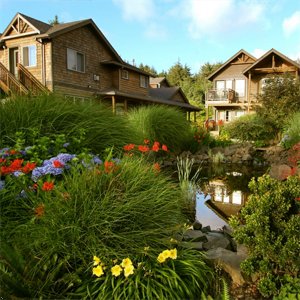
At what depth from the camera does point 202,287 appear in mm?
2244

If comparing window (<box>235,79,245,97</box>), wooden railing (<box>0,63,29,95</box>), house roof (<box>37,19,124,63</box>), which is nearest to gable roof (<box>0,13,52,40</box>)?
house roof (<box>37,19,124,63</box>)

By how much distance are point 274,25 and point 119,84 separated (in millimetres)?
15466

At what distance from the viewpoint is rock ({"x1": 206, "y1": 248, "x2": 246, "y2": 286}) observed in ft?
8.07

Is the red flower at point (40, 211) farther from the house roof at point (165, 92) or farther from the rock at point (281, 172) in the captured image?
the house roof at point (165, 92)

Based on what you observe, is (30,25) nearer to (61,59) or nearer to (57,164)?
(61,59)

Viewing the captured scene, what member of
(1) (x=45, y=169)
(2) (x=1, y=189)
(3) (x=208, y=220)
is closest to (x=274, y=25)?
(3) (x=208, y=220)

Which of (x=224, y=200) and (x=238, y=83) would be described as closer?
(x=224, y=200)

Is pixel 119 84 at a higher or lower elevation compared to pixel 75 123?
higher

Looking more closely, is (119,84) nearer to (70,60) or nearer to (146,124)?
(70,60)

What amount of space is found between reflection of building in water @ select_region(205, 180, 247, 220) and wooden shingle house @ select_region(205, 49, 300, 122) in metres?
19.4

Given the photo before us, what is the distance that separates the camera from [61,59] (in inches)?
614

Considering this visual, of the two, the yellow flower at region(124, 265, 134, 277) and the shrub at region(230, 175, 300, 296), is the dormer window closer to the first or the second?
the shrub at region(230, 175, 300, 296)

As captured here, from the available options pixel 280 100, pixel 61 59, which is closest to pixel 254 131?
pixel 280 100

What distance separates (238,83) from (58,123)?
84.9 feet
